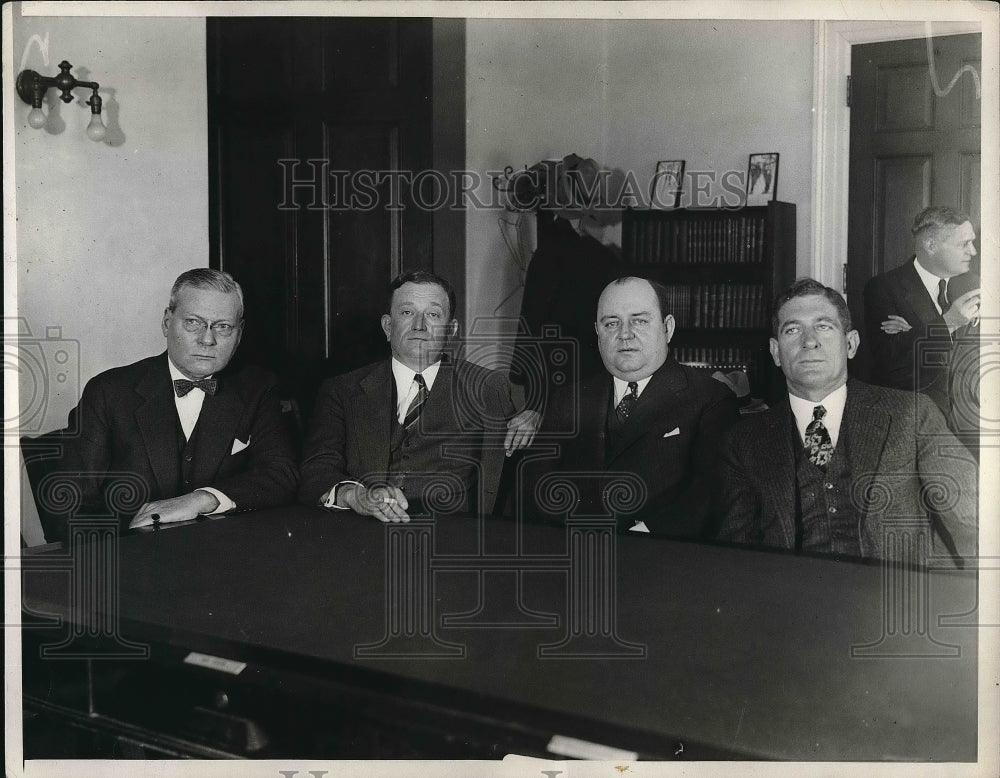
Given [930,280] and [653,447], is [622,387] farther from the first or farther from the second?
[930,280]

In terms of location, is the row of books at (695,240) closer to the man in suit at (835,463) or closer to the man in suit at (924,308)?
the man in suit at (924,308)

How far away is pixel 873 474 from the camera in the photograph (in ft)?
7.88

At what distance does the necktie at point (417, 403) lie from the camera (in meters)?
2.93

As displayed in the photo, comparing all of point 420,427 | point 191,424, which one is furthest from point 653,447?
point 191,424

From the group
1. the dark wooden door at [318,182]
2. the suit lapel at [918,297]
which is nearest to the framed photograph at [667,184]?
the dark wooden door at [318,182]

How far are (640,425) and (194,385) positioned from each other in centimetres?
140

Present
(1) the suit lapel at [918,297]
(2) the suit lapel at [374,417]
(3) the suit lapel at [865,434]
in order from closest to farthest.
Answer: (3) the suit lapel at [865,434], (1) the suit lapel at [918,297], (2) the suit lapel at [374,417]

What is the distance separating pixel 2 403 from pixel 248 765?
43.2 inches

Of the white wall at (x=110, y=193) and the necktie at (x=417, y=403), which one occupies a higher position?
the white wall at (x=110, y=193)

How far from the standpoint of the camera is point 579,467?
2.78 meters

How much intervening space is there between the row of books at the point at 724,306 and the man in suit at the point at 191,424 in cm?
248

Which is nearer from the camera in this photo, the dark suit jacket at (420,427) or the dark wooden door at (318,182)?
the dark suit jacket at (420,427)

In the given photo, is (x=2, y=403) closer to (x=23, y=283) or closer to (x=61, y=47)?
(x=23, y=283)

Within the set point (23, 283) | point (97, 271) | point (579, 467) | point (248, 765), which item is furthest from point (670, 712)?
point (97, 271)
